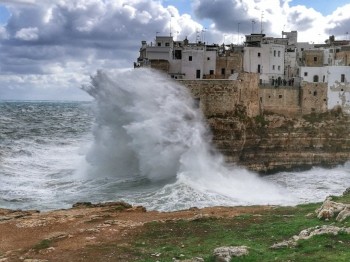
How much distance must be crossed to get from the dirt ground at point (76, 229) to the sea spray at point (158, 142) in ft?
23.9

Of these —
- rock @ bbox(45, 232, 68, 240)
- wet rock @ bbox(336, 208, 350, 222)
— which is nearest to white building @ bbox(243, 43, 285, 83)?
wet rock @ bbox(336, 208, 350, 222)

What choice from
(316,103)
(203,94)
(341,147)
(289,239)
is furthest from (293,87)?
(289,239)

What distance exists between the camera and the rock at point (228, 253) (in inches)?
566

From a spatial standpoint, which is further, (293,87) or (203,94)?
(293,87)

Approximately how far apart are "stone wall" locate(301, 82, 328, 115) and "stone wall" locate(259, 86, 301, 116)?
1.58 ft

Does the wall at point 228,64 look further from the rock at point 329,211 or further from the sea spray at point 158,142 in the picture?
the rock at point 329,211

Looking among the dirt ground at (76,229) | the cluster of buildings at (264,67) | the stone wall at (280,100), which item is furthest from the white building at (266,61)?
the dirt ground at (76,229)

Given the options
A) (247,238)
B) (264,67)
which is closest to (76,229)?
(247,238)

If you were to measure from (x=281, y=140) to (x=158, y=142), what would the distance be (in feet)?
34.0

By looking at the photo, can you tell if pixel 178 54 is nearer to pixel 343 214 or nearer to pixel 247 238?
pixel 343 214

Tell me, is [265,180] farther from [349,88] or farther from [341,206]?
[341,206]

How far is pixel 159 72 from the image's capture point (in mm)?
41094

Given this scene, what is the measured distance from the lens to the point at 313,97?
145 feet

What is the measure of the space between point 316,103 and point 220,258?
31.9 metres
